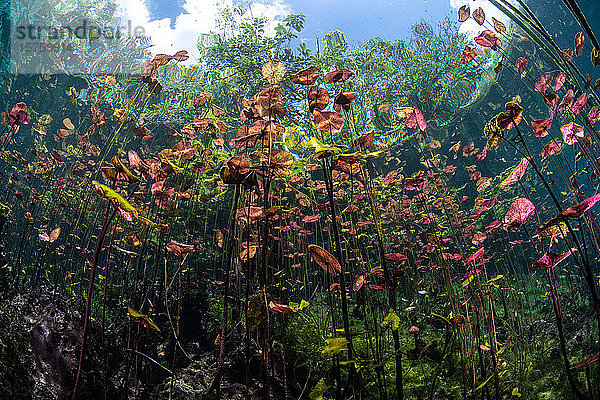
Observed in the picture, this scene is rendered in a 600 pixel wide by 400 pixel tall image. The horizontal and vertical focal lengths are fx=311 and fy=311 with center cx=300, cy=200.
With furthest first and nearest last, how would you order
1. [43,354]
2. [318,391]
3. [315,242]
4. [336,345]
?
[315,242]
[43,354]
[318,391]
[336,345]

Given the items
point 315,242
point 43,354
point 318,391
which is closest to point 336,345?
point 318,391

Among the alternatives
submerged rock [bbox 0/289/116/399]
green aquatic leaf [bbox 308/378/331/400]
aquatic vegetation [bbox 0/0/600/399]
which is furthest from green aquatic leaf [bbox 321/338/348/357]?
submerged rock [bbox 0/289/116/399]

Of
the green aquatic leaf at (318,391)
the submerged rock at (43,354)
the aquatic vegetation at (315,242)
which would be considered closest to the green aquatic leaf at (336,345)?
the aquatic vegetation at (315,242)

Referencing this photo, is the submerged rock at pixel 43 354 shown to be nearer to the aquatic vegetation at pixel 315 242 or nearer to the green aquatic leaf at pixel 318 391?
the aquatic vegetation at pixel 315 242

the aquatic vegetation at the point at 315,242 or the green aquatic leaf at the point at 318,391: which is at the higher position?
the aquatic vegetation at the point at 315,242

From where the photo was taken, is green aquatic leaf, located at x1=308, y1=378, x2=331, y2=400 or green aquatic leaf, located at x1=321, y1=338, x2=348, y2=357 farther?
green aquatic leaf, located at x1=308, y1=378, x2=331, y2=400

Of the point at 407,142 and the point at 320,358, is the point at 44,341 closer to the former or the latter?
the point at 320,358

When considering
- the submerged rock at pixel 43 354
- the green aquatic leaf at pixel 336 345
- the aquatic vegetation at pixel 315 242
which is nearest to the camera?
the green aquatic leaf at pixel 336 345

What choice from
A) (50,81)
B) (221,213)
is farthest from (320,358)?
(50,81)

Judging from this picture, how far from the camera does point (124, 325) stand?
10.2 feet

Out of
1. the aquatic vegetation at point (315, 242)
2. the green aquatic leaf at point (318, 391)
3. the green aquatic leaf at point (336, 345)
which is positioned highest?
the aquatic vegetation at point (315, 242)

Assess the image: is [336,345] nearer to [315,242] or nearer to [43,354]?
[43,354]

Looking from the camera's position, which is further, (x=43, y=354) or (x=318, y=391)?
(x=43, y=354)

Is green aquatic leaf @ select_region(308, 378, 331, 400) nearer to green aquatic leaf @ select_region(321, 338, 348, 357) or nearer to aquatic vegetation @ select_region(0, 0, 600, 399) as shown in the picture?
aquatic vegetation @ select_region(0, 0, 600, 399)
